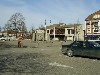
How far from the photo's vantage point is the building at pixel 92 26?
246ft

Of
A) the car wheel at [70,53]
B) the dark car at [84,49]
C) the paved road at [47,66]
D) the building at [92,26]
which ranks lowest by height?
the paved road at [47,66]

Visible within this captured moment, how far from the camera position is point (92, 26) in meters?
77.5

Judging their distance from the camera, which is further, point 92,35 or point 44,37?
point 44,37

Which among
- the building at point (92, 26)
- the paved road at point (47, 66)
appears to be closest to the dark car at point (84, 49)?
the paved road at point (47, 66)

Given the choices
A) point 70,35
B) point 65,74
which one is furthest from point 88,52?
point 70,35

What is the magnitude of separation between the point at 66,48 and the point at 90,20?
Result: 58435 mm

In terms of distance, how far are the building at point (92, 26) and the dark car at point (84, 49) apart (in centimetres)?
5342

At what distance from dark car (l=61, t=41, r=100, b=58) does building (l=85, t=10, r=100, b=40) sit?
5342cm

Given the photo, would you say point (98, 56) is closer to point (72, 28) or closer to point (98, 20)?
point (98, 20)

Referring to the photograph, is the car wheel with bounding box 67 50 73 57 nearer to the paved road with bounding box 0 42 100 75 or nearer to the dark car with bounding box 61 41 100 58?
the dark car with bounding box 61 41 100 58

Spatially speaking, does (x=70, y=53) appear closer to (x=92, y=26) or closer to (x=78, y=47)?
(x=78, y=47)

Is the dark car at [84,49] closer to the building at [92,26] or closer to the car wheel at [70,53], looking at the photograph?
the car wheel at [70,53]

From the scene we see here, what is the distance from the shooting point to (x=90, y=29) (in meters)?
77.6

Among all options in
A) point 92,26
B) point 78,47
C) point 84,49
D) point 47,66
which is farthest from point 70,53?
point 92,26
